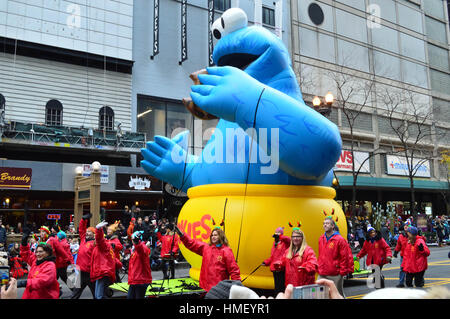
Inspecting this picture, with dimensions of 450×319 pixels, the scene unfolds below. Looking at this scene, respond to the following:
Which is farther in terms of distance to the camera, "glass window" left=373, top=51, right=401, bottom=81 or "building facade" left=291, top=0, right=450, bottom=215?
"glass window" left=373, top=51, right=401, bottom=81

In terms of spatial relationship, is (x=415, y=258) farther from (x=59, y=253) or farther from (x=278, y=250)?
(x=59, y=253)

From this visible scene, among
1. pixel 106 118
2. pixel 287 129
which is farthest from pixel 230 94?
pixel 106 118

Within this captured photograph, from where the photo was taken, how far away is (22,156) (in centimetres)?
2255

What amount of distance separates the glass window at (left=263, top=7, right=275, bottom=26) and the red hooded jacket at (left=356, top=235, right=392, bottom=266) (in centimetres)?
2377

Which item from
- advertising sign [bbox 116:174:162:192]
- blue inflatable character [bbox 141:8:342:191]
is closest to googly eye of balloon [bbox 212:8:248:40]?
blue inflatable character [bbox 141:8:342:191]

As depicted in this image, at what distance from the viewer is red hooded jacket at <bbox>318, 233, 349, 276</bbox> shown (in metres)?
6.70

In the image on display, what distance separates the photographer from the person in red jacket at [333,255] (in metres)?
6.71

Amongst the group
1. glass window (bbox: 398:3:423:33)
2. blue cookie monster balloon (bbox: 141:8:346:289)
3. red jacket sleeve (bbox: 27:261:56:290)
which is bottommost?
red jacket sleeve (bbox: 27:261:56:290)

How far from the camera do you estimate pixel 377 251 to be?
984cm

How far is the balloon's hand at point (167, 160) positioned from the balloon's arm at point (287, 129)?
2604 mm

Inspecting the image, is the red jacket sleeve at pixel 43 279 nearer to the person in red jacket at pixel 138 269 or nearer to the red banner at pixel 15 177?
the person in red jacket at pixel 138 269

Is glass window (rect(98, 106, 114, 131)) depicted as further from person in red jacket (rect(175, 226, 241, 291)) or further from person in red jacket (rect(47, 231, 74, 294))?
person in red jacket (rect(175, 226, 241, 291))
